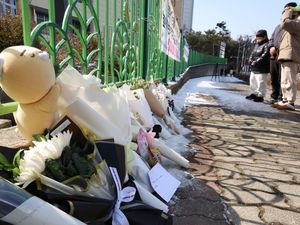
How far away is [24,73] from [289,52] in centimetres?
546

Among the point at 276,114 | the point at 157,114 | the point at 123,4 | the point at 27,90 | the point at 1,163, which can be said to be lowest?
Result: the point at 276,114

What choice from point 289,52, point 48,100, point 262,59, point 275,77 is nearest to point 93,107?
point 48,100

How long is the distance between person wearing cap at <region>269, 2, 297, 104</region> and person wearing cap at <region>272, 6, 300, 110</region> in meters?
0.39

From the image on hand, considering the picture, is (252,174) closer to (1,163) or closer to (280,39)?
(1,163)

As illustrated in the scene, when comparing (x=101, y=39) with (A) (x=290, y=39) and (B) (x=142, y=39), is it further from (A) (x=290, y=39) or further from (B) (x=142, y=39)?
(A) (x=290, y=39)

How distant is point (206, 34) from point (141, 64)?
4346 centimetres

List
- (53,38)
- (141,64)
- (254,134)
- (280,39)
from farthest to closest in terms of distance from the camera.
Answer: (280,39), (141,64), (254,134), (53,38)

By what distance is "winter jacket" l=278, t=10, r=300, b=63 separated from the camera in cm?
534

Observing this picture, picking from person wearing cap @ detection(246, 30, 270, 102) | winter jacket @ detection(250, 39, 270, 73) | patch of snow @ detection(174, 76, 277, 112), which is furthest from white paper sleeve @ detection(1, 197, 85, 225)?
winter jacket @ detection(250, 39, 270, 73)

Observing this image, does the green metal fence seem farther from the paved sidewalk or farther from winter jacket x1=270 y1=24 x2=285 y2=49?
winter jacket x1=270 y1=24 x2=285 y2=49

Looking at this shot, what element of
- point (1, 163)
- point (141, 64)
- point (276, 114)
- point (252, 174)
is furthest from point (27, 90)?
point (276, 114)

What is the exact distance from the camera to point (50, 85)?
4.31ft

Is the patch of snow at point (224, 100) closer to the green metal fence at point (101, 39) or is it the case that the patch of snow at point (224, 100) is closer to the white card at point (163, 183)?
the green metal fence at point (101, 39)

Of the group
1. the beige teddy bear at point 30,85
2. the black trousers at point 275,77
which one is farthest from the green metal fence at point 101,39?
the black trousers at point 275,77
